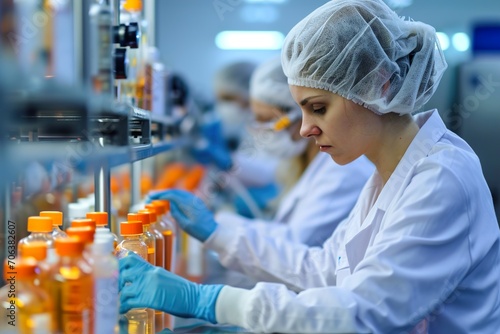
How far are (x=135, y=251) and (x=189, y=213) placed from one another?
64 cm

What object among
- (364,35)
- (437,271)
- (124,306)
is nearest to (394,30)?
(364,35)

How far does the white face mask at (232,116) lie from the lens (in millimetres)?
5750

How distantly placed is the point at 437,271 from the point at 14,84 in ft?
3.34

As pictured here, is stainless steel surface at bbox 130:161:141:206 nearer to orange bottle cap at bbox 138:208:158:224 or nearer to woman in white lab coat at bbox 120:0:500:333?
orange bottle cap at bbox 138:208:158:224

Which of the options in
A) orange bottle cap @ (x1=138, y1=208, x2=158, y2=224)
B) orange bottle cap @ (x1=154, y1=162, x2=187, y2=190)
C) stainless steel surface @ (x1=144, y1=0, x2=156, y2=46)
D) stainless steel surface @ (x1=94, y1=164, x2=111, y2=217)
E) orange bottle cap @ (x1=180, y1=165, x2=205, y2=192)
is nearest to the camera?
orange bottle cap @ (x1=138, y1=208, x2=158, y2=224)

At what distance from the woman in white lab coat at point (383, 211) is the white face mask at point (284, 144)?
136 cm

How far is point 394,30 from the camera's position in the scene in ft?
5.64

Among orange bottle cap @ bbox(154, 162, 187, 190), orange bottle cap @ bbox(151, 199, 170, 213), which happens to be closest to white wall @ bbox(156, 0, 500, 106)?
orange bottle cap @ bbox(154, 162, 187, 190)

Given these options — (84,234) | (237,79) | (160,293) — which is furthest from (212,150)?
(84,234)

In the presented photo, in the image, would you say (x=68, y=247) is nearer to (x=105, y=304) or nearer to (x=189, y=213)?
(x=105, y=304)

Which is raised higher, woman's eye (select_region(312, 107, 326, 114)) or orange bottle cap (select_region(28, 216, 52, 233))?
woman's eye (select_region(312, 107, 326, 114))

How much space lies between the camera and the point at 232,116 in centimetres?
582

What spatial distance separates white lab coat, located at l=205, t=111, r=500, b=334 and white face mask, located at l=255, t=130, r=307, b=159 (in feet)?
5.14

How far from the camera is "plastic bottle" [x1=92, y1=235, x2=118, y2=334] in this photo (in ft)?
4.10
